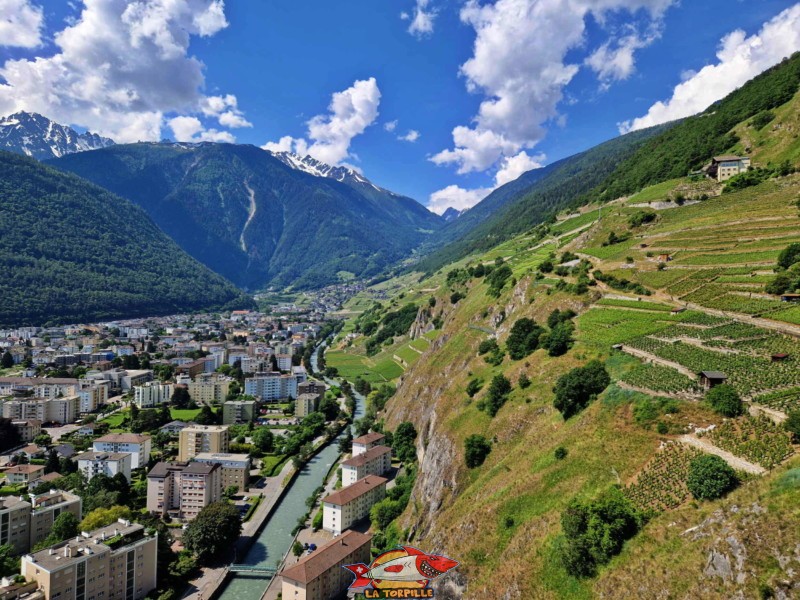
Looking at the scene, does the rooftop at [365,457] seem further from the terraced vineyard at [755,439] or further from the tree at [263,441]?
the terraced vineyard at [755,439]

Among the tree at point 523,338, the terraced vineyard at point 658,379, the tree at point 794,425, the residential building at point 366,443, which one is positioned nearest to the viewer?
the tree at point 794,425

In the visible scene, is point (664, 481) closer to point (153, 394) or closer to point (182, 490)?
point (182, 490)

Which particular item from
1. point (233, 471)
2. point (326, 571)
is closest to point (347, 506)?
point (326, 571)

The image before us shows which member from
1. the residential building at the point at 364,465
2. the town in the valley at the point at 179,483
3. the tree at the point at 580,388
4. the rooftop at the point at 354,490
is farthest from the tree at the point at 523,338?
the residential building at the point at 364,465

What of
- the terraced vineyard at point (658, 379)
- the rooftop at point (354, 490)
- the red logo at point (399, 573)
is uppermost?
the terraced vineyard at point (658, 379)

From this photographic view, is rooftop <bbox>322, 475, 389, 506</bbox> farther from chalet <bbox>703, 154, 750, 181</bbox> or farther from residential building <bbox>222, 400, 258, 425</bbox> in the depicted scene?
chalet <bbox>703, 154, 750, 181</bbox>

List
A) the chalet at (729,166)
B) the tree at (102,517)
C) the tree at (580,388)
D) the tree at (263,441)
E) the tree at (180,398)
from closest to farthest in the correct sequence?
the tree at (580,388) < the tree at (102,517) < the chalet at (729,166) < the tree at (263,441) < the tree at (180,398)

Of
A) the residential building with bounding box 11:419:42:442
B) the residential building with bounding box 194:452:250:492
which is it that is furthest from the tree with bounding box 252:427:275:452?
the residential building with bounding box 11:419:42:442

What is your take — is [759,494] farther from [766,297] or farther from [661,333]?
[766,297]
